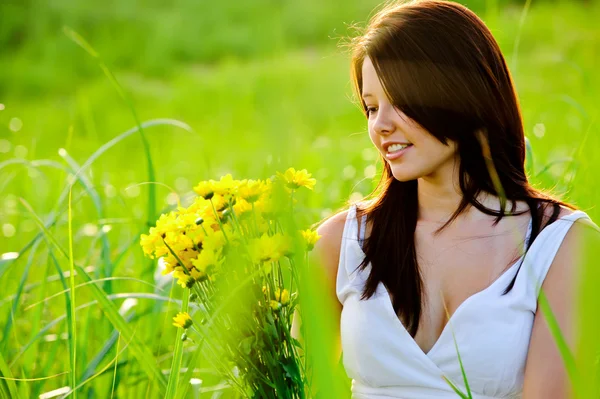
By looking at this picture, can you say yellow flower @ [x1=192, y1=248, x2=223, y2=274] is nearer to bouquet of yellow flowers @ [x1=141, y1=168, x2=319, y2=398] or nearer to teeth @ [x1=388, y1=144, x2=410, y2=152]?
bouquet of yellow flowers @ [x1=141, y1=168, x2=319, y2=398]

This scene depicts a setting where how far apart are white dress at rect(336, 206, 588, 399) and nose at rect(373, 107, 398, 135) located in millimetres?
304

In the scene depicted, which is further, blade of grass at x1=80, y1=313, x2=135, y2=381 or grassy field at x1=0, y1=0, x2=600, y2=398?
grassy field at x1=0, y1=0, x2=600, y2=398

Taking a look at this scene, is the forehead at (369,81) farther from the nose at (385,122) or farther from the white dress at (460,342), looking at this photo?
the white dress at (460,342)

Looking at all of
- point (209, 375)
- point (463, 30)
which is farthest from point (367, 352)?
point (463, 30)

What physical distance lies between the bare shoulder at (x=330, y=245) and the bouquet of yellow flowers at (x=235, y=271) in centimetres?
50

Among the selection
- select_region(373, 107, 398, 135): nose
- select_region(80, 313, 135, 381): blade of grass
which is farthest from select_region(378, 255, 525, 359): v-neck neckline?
select_region(80, 313, 135, 381): blade of grass

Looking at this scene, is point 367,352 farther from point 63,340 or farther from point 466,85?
point 63,340

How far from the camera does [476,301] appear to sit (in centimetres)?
142

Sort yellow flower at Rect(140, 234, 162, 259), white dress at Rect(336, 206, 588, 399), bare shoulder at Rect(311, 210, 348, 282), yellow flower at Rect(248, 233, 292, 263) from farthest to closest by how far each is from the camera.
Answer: bare shoulder at Rect(311, 210, 348, 282) < white dress at Rect(336, 206, 588, 399) < yellow flower at Rect(140, 234, 162, 259) < yellow flower at Rect(248, 233, 292, 263)

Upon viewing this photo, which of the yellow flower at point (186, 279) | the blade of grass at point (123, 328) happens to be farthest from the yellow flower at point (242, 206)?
the blade of grass at point (123, 328)

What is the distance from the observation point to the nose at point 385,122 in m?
1.46

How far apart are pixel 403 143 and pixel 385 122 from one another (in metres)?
0.05

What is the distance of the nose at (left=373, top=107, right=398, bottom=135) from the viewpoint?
146 centimetres

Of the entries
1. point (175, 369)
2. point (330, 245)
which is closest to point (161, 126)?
point (330, 245)
